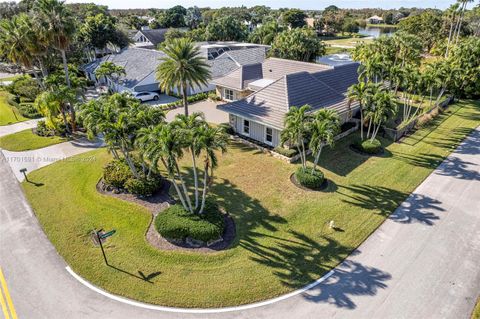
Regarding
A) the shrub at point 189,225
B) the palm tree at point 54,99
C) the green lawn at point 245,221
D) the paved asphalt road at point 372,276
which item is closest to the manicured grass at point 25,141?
the palm tree at point 54,99

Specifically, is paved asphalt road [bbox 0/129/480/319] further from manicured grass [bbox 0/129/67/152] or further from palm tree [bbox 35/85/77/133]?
palm tree [bbox 35/85/77/133]

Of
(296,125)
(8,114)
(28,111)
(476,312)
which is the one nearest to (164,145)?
(296,125)

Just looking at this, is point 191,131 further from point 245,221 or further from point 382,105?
point 382,105

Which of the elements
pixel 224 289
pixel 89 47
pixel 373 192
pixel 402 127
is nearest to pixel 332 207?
pixel 373 192

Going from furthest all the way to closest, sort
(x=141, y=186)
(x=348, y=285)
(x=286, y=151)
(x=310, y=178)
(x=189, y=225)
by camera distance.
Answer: (x=286, y=151) → (x=310, y=178) → (x=141, y=186) → (x=189, y=225) → (x=348, y=285)

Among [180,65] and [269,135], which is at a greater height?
[180,65]

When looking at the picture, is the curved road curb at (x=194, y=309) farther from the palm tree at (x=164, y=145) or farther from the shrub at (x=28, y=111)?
the shrub at (x=28, y=111)
